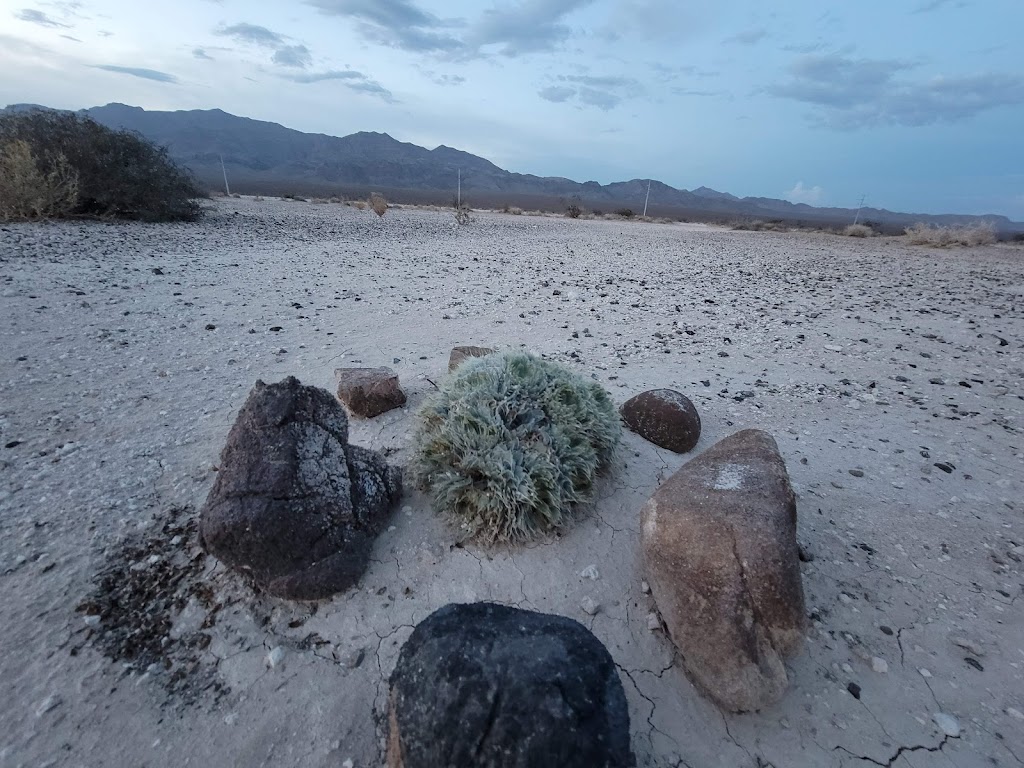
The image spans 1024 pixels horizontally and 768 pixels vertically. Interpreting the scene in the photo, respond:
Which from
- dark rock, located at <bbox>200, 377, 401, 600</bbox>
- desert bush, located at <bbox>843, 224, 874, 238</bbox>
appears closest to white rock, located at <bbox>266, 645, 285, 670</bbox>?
dark rock, located at <bbox>200, 377, 401, 600</bbox>

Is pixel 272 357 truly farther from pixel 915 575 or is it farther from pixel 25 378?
pixel 915 575

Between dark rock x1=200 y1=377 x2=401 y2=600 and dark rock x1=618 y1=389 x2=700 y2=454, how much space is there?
220 centimetres

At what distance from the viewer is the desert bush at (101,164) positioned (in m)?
11.6

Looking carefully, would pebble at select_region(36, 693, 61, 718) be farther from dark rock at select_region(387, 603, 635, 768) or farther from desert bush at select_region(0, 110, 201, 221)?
desert bush at select_region(0, 110, 201, 221)

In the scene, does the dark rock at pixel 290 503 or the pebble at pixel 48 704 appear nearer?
the pebble at pixel 48 704

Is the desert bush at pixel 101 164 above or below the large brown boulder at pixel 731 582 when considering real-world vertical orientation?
above

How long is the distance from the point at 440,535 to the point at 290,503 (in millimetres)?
901

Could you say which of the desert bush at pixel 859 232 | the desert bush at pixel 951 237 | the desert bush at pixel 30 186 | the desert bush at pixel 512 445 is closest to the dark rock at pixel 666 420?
the desert bush at pixel 512 445

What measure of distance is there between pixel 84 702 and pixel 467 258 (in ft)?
35.6

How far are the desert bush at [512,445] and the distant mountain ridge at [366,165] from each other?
357 feet

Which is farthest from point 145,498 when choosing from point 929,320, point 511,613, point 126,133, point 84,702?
point 126,133

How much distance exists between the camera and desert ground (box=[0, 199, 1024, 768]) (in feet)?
6.76

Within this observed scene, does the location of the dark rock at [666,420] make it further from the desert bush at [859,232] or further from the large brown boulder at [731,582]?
the desert bush at [859,232]

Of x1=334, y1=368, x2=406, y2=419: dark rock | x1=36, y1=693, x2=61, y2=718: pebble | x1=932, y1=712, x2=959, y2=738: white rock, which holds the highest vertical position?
x1=334, y1=368, x2=406, y2=419: dark rock
